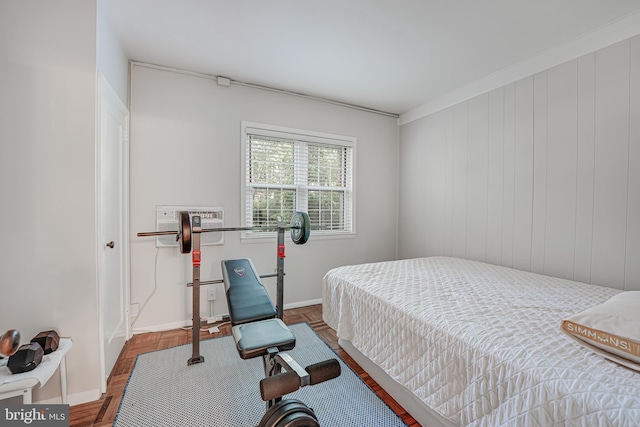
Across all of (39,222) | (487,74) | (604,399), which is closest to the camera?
(604,399)

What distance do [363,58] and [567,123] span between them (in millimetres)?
1850

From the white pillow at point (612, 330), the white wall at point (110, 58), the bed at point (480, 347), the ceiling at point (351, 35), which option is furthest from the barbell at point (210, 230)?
the white pillow at point (612, 330)

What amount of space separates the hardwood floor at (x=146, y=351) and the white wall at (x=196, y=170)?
174 mm

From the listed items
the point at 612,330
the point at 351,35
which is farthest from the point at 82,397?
the point at 351,35

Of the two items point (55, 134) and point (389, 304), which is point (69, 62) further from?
point (389, 304)

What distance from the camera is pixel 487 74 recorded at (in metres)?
2.75

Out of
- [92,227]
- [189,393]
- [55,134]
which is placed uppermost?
[55,134]

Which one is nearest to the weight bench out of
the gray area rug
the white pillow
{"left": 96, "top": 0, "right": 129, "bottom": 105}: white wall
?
the gray area rug

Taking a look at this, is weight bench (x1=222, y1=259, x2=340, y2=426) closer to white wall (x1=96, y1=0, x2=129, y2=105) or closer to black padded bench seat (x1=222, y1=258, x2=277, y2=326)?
black padded bench seat (x1=222, y1=258, x2=277, y2=326)

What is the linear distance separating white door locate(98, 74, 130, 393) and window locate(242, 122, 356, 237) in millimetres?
1120

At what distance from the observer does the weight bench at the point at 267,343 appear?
108 cm

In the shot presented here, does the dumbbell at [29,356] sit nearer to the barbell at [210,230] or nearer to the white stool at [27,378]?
the white stool at [27,378]

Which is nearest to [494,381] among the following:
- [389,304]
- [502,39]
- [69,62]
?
[389,304]

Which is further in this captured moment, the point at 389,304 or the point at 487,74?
the point at 487,74
